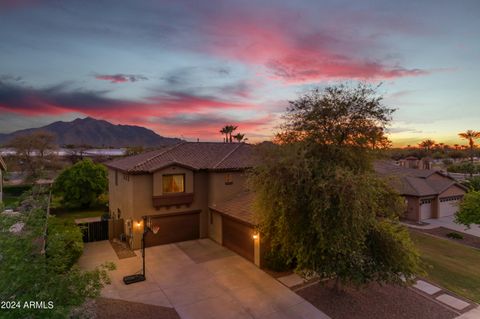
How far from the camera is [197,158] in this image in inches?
824

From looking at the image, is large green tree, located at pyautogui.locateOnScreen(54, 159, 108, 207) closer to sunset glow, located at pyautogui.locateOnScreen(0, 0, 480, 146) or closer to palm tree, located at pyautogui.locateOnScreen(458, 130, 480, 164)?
sunset glow, located at pyautogui.locateOnScreen(0, 0, 480, 146)

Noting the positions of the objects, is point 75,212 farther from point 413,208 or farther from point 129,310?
point 413,208

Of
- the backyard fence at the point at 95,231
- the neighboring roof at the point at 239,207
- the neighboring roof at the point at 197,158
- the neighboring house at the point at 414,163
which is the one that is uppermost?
the neighboring roof at the point at 197,158

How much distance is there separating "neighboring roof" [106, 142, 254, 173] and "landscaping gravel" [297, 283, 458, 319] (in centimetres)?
866

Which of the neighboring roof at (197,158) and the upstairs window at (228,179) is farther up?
the neighboring roof at (197,158)

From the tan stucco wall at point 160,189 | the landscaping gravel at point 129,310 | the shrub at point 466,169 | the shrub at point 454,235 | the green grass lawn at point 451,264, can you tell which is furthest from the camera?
the shrub at point 466,169

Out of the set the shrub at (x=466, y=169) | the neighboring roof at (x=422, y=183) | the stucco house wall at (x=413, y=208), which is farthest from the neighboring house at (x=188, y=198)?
the shrub at (x=466, y=169)

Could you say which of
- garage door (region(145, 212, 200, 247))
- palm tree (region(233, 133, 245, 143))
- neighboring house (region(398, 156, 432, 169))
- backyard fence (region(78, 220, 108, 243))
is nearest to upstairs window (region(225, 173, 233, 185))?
garage door (region(145, 212, 200, 247))

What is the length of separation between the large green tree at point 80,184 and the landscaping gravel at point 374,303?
24625 mm

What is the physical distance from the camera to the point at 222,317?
1030 centimetres

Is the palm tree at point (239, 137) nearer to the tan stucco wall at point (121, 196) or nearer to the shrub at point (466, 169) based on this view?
the tan stucco wall at point (121, 196)

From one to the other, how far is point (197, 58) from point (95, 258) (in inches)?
579

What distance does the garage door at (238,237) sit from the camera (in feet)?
51.6

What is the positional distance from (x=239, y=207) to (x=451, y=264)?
12963mm
